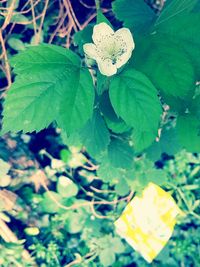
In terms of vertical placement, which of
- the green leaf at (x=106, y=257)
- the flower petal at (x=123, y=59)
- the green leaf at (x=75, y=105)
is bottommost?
the green leaf at (x=106, y=257)

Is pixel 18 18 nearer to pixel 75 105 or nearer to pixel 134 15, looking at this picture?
pixel 134 15

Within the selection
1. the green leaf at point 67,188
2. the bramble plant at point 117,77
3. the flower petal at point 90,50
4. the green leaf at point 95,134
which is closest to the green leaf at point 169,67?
the bramble plant at point 117,77

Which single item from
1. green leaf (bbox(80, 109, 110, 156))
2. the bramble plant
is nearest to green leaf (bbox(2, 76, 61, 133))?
the bramble plant

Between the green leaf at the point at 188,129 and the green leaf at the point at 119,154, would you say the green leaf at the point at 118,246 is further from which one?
the green leaf at the point at 188,129

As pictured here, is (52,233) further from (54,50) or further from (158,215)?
(54,50)

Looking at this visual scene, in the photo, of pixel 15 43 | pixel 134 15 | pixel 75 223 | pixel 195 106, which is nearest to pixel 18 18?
pixel 15 43
